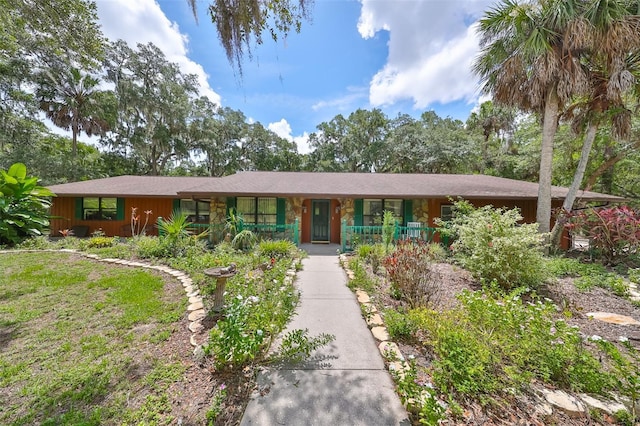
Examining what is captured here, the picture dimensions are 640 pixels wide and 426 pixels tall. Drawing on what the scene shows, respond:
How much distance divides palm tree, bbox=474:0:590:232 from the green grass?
1016cm

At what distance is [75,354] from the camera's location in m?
2.94

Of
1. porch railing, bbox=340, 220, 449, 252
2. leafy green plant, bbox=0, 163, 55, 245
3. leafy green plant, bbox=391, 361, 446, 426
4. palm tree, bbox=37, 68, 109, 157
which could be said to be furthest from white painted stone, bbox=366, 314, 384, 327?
palm tree, bbox=37, 68, 109, 157

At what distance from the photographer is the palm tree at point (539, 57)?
6.63m

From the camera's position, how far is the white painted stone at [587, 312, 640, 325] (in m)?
3.71

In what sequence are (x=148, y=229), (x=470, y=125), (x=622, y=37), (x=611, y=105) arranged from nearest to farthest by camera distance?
(x=622, y=37) → (x=611, y=105) → (x=148, y=229) → (x=470, y=125)

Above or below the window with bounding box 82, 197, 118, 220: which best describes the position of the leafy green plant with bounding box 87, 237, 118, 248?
below

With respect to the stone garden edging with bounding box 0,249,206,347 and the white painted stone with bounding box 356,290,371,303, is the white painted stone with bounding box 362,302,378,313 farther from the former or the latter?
the stone garden edging with bounding box 0,249,206,347

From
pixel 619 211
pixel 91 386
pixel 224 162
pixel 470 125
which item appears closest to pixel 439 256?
pixel 619 211

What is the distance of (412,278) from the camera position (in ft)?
13.2

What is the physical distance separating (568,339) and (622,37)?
8.46 meters

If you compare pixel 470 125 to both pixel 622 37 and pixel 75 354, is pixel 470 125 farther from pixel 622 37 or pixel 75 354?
pixel 75 354

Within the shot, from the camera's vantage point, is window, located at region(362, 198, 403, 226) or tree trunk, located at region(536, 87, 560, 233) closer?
tree trunk, located at region(536, 87, 560, 233)

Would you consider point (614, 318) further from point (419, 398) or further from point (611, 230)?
point (419, 398)

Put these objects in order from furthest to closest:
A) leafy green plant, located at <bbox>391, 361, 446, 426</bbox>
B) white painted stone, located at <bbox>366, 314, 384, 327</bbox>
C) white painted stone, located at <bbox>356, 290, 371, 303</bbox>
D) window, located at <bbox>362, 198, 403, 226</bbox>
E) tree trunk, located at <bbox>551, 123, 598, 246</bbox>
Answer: window, located at <bbox>362, 198, 403, 226</bbox>, tree trunk, located at <bbox>551, 123, 598, 246</bbox>, white painted stone, located at <bbox>356, 290, 371, 303</bbox>, white painted stone, located at <bbox>366, 314, 384, 327</bbox>, leafy green plant, located at <bbox>391, 361, 446, 426</bbox>
